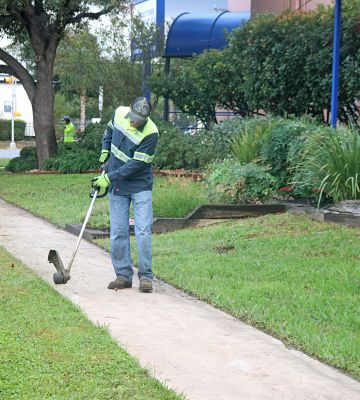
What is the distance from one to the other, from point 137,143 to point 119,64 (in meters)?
21.8

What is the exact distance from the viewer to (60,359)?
5270 mm

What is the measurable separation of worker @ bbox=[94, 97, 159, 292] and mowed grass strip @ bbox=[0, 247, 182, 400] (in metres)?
1.03

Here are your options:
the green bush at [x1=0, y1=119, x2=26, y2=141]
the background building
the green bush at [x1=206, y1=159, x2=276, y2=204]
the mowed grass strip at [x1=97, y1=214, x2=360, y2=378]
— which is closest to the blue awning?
the green bush at [x1=206, y1=159, x2=276, y2=204]

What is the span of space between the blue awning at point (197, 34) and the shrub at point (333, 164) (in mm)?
14250

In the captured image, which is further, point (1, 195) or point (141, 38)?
point (141, 38)

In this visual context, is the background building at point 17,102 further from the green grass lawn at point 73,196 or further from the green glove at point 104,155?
the green glove at point 104,155

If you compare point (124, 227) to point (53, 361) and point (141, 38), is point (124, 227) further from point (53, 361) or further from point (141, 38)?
point (141, 38)

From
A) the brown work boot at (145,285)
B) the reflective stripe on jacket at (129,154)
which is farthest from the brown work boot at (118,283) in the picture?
the reflective stripe on jacket at (129,154)

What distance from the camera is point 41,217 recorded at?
13.4 m

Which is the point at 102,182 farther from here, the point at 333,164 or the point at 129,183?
the point at 333,164

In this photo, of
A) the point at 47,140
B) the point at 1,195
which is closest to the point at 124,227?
the point at 1,195

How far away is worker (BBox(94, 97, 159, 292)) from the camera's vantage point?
765 cm

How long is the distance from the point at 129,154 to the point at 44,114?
16755 mm

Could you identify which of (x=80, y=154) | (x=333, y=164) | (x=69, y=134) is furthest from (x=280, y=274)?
(x=69, y=134)
